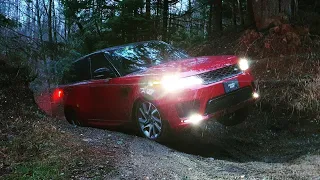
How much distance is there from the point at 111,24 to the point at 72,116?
5101 mm

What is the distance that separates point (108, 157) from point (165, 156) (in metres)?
0.80

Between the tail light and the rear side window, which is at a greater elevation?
the rear side window

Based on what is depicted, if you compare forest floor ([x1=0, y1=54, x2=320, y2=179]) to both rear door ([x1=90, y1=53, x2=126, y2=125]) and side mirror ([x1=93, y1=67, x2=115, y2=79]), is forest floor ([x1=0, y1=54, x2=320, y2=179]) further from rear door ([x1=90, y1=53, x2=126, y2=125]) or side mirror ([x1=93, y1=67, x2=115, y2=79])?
side mirror ([x1=93, y1=67, x2=115, y2=79])

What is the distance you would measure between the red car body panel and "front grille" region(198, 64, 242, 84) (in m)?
0.06

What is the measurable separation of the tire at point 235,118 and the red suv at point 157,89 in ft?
0.06

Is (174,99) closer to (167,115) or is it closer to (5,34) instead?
(167,115)

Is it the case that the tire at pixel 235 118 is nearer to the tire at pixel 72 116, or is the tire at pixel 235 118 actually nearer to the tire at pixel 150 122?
the tire at pixel 150 122

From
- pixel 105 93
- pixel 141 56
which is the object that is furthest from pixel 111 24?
pixel 105 93

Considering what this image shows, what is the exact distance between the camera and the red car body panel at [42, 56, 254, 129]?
195 inches

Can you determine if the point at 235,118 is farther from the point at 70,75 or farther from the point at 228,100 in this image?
the point at 70,75

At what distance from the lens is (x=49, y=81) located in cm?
1027

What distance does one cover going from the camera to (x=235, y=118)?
21.4ft

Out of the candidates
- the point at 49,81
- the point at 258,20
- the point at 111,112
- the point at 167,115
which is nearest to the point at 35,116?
the point at 111,112

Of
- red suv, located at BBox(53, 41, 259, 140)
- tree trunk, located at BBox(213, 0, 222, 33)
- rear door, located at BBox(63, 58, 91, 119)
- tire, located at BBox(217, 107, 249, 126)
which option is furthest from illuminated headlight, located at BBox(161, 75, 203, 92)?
tree trunk, located at BBox(213, 0, 222, 33)
